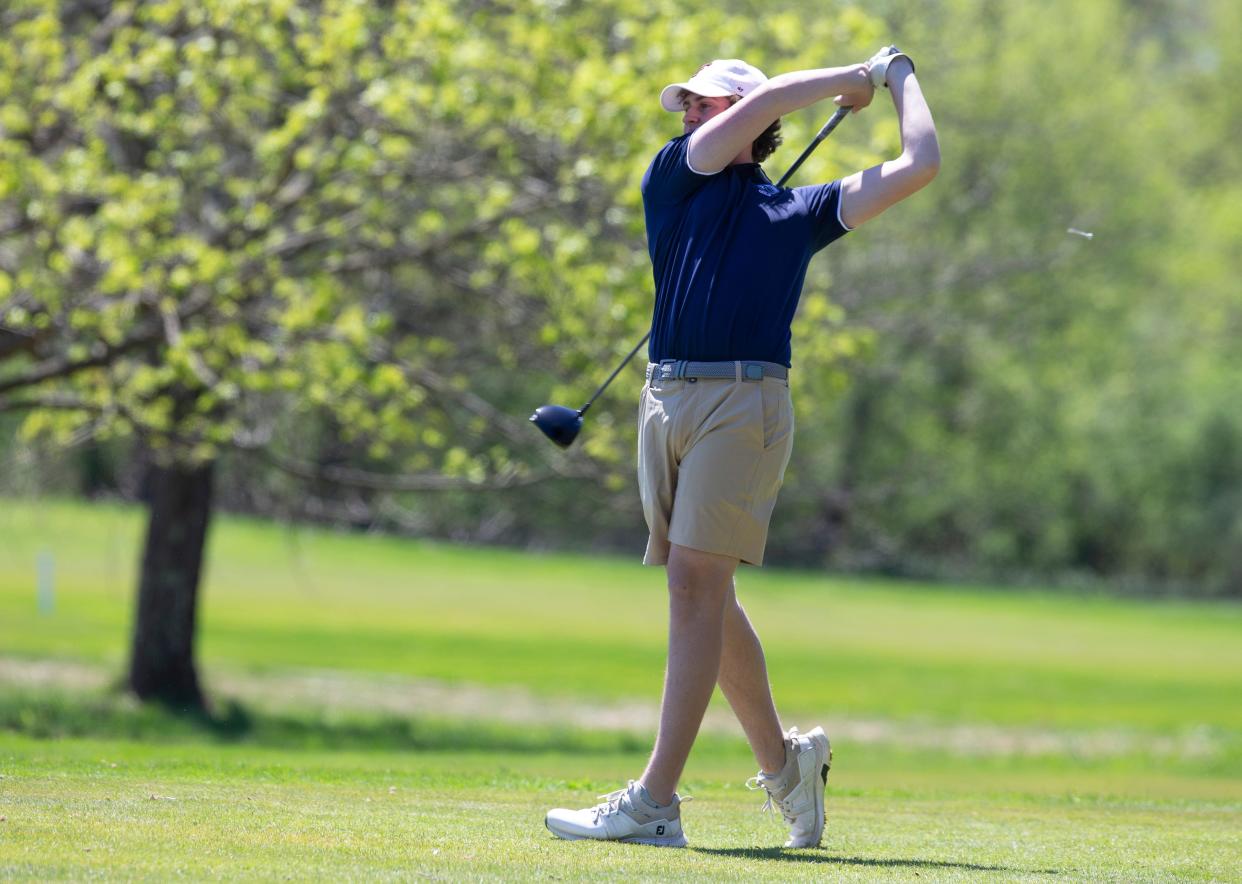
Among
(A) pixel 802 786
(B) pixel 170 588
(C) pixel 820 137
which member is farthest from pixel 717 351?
(B) pixel 170 588

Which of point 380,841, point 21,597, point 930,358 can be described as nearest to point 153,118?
point 380,841

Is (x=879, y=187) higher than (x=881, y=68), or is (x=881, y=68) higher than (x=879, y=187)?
(x=881, y=68)

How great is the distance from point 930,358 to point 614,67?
110ft

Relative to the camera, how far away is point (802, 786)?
18.7 feet

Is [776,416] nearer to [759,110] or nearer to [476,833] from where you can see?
[759,110]

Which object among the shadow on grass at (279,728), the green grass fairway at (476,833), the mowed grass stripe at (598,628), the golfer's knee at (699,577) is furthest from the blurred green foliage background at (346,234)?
the golfer's knee at (699,577)

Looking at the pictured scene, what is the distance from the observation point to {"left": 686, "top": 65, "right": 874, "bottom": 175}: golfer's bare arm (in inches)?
209

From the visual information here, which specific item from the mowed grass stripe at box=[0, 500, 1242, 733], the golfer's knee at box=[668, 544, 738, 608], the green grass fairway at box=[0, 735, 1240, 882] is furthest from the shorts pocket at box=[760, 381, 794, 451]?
the mowed grass stripe at box=[0, 500, 1242, 733]

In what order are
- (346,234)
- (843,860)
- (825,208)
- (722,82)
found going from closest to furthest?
(843,860) → (825,208) → (722,82) → (346,234)

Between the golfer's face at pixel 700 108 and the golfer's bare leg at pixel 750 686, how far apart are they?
149 centimetres

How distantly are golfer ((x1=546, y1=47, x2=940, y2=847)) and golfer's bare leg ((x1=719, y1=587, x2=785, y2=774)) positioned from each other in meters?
0.16

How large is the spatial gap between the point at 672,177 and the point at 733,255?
0.33 m

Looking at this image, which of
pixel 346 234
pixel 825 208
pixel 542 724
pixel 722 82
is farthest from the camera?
pixel 542 724

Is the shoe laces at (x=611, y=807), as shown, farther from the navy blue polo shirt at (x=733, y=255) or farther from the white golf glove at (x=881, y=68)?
the white golf glove at (x=881, y=68)
